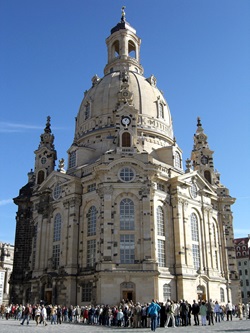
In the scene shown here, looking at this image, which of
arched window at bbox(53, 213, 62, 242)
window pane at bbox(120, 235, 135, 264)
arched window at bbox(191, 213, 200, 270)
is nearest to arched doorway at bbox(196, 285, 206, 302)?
arched window at bbox(191, 213, 200, 270)

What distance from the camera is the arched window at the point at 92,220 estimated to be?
44794mm

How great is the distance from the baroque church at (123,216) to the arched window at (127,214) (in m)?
0.11

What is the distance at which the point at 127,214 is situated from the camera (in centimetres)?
4278

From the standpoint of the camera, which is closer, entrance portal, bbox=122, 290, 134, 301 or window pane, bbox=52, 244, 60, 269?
entrance portal, bbox=122, 290, 134, 301

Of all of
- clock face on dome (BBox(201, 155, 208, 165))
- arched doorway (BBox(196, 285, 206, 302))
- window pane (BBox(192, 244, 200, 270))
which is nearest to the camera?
arched doorway (BBox(196, 285, 206, 302))

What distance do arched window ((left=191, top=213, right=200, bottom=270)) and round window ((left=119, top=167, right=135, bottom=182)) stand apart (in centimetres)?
1131

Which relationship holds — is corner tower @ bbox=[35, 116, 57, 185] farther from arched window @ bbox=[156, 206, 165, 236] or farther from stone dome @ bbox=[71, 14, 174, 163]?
arched window @ bbox=[156, 206, 165, 236]

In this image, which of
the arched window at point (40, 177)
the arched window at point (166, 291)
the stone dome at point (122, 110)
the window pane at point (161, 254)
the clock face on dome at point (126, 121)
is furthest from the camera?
the arched window at point (40, 177)

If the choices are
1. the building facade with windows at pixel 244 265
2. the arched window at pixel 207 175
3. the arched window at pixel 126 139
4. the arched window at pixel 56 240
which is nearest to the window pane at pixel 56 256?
the arched window at pixel 56 240

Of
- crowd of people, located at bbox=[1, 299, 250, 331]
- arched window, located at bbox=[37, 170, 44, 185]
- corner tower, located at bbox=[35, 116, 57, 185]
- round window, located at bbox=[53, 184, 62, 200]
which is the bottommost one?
crowd of people, located at bbox=[1, 299, 250, 331]

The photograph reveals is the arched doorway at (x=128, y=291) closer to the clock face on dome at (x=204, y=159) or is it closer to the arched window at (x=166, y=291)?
the arched window at (x=166, y=291)

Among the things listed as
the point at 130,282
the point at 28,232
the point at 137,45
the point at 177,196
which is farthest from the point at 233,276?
the point at 137,45

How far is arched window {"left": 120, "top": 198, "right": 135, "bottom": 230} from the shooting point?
42.2 meters

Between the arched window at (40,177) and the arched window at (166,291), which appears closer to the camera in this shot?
the arched window at (166,291)
